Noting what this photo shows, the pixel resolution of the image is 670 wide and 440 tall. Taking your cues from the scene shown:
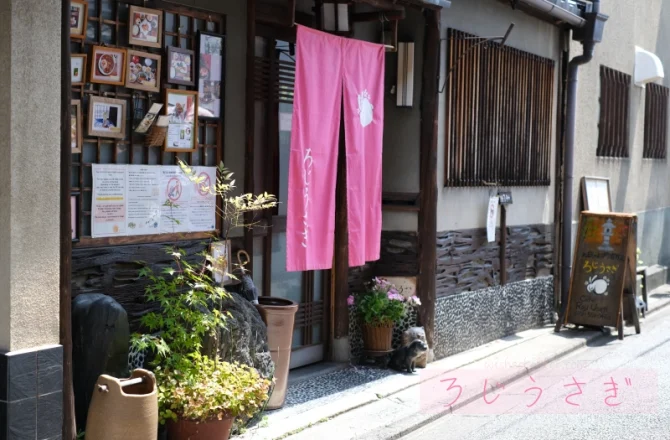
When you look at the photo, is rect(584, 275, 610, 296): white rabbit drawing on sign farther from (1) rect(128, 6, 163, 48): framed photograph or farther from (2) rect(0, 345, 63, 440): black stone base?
(2) rect(0, 345, 63, 440): black stone base

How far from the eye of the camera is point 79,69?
698 centimetres

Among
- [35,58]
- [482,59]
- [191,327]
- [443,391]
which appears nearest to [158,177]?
[191,327]

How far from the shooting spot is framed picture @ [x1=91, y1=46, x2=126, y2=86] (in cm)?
711

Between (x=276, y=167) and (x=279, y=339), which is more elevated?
(x=276, y=167)

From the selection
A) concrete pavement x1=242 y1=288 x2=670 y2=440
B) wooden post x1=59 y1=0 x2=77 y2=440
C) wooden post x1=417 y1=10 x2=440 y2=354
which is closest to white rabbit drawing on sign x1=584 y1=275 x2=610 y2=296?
concrete pavement x1=242 y1=288 x2=670 y2=440

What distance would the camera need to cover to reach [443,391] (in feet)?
31.9

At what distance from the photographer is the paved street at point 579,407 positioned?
832cm

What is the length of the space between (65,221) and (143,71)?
1.85 metres

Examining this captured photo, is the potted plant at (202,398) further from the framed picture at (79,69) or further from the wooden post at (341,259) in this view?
the wooden post at (341,259)

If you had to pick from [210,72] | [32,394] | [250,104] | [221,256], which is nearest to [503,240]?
[250,104]

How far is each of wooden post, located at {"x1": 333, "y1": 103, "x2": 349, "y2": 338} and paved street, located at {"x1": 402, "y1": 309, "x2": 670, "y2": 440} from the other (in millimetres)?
1753

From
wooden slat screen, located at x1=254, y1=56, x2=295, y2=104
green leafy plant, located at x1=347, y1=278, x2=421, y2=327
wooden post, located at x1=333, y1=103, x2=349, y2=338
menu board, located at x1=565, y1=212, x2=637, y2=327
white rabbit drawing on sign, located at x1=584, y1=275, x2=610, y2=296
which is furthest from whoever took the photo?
white rabbit drawing on sign, located at x1=584, y1=275, x2=610, y2=296

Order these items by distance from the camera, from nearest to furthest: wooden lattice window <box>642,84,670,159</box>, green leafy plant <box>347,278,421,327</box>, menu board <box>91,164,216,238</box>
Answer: menu board <box>91,164,216,238</box>
green leafy plant <box>347,278,421,327</box>
wooden lattice window <box>642,84,670,159</box>

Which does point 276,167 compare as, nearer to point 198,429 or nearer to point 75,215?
point 75,215
